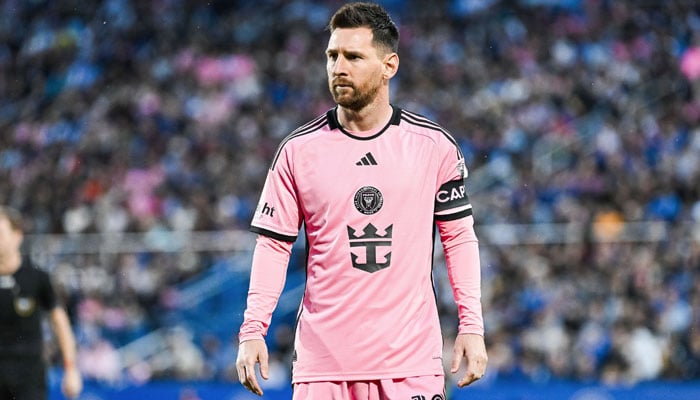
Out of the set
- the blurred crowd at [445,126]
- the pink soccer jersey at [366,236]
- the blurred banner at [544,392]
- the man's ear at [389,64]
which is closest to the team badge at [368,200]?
the pink soccer jersey at [366,236]

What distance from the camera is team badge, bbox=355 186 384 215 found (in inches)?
173

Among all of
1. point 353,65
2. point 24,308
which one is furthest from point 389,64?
point 24,308

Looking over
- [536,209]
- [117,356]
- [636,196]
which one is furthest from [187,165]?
[636,196]

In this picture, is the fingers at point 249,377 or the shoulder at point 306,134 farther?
the shoulder at point 306,134

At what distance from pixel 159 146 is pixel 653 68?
738 cm

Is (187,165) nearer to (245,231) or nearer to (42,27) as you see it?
(245,231)

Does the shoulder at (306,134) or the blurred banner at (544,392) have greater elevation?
the shoulder at (306,134)

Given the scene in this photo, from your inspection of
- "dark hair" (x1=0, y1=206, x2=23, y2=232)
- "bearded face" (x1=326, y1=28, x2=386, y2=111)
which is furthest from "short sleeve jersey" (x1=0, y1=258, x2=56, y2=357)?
"bearded face" (x1=326, y1=28, x2=386, y2=111)

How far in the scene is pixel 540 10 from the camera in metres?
19.7

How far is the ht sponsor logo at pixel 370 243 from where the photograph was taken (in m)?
4.38

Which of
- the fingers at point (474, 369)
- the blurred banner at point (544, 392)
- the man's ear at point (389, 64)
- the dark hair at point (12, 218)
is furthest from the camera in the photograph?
the blurred banner at point (544, 392)

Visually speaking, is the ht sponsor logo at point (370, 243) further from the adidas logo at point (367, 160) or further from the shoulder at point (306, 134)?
the shoulder at point (306, 134)

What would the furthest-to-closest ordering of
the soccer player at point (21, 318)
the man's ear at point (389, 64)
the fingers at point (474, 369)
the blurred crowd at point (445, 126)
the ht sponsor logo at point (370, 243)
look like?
the blurred crowd at point (445, 126) → the soccer player at point (21, 318) → the man's ear at point (389, 64) → the ht sponsor logo at point (370, 243) → the fingers at point (474, 369)

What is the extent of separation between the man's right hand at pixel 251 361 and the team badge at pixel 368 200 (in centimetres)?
60
